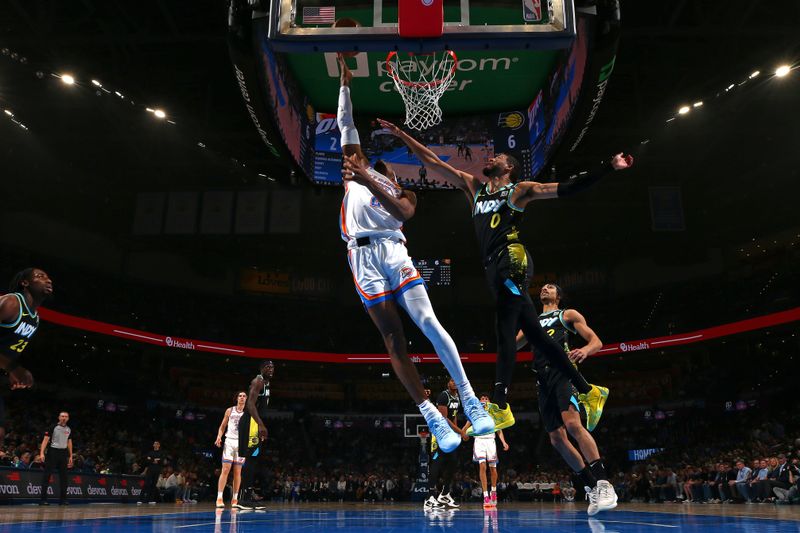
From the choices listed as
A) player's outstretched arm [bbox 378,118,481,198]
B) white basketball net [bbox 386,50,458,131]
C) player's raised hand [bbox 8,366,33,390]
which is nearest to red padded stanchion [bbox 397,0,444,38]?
player's outstretched arm [bbox 378,118,481,198]

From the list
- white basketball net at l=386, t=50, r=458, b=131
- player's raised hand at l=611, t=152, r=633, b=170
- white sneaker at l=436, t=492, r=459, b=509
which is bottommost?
white sneaker at l=436, t=492, r=459, b=509

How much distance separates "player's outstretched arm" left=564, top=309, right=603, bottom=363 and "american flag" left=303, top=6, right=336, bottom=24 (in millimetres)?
4093

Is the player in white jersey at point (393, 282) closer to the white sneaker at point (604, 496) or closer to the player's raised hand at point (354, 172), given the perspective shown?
the player's raised hand at point (354, 172)

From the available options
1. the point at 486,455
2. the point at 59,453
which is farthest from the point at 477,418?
the point at 59,453

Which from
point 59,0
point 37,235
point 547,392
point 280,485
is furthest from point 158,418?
point 547,392

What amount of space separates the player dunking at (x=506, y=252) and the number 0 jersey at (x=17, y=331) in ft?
12.5

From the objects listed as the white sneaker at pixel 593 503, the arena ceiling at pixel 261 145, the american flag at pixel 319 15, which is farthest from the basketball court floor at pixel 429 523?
the arena ceiling at pixel 261 145

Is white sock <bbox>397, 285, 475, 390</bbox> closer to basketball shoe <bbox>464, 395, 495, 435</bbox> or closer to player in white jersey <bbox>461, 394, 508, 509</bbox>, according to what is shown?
basketball shoe <bbox>464, 395, 495, 435</bbox>

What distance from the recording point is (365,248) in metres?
4.87

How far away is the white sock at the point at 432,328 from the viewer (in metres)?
4.62

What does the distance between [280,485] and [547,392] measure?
22.0 meters

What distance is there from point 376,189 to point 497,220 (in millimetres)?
1515

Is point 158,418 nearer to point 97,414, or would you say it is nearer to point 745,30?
point 97,414

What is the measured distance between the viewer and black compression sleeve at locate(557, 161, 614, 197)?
16.0ft
